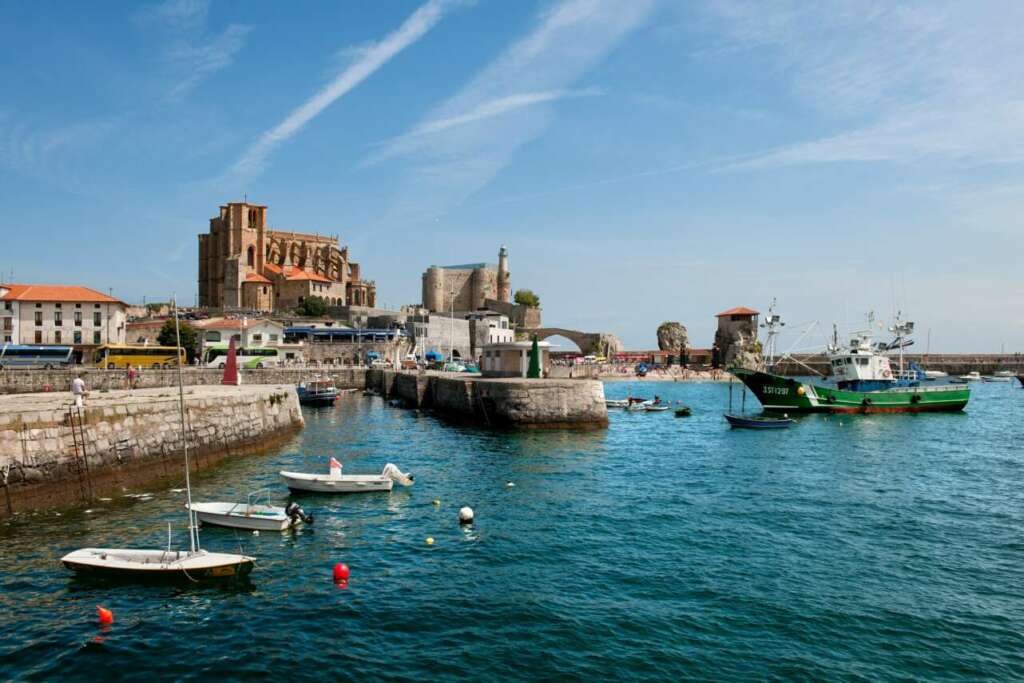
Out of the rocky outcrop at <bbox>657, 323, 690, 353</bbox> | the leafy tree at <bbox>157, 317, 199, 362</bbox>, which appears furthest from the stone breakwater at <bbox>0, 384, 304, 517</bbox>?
the rocky outcrop at <bbox>657, 323, 690, 353</bbox>

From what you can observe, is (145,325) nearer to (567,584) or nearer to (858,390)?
(858,390)

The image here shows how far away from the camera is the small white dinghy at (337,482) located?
71.5 ft

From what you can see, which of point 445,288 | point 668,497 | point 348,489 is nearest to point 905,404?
point 668,497

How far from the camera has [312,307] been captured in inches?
3804

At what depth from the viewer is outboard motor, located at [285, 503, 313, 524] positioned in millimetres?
17719

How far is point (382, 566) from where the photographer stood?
48.6ft

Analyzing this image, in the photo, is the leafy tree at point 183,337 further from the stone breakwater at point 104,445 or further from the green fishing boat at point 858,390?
the green fishing boat at point 858,390

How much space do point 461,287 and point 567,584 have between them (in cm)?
10712

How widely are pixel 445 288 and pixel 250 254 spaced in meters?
32.4

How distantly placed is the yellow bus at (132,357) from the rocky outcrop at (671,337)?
89.7 meters

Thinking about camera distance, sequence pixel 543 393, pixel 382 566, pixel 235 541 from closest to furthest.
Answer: pixel 382 566 < pixel 235 541 < pixel 543 393

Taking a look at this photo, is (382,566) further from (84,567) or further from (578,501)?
(578,501)

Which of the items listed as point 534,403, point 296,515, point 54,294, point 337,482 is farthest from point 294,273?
point 296,515

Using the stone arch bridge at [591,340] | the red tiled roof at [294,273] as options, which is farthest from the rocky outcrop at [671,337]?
the red tiled roof at [294,273]
